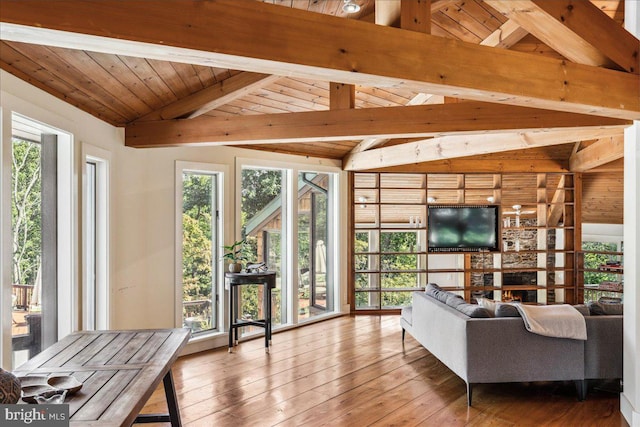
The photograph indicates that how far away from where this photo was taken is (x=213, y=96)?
4.43 metres

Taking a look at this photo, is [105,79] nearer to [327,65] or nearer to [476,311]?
[327,65]

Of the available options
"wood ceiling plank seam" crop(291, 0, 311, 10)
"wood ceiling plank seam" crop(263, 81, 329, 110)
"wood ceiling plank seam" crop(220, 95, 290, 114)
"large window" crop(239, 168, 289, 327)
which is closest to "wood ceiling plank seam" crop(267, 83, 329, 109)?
"wood ceiling plank seam" crop(263, 81, 329, 110)

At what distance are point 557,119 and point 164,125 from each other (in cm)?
328

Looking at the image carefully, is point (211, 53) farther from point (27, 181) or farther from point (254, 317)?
point (254, 317)

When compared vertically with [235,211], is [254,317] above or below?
below

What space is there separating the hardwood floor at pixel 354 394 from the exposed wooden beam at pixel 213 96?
2.45 metres

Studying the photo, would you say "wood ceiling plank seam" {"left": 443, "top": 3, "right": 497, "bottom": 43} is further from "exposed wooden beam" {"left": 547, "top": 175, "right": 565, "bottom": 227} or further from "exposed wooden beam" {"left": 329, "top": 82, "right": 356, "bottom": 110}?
"exposed wooden beam" {"left": 547, "top": 175, "right": 565, "bottom": 227}

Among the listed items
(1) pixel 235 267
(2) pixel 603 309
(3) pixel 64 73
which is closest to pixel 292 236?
(1) pixel 235 267

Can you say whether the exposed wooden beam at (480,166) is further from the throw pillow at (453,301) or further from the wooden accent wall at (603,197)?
the throw pillow at (453,301)

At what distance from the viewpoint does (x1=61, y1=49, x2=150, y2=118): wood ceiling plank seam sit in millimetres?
2934

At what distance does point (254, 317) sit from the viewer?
6031 mm

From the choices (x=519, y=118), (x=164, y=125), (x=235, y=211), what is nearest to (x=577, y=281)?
(x=519, y=118)

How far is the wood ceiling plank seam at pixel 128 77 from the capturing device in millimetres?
3108
